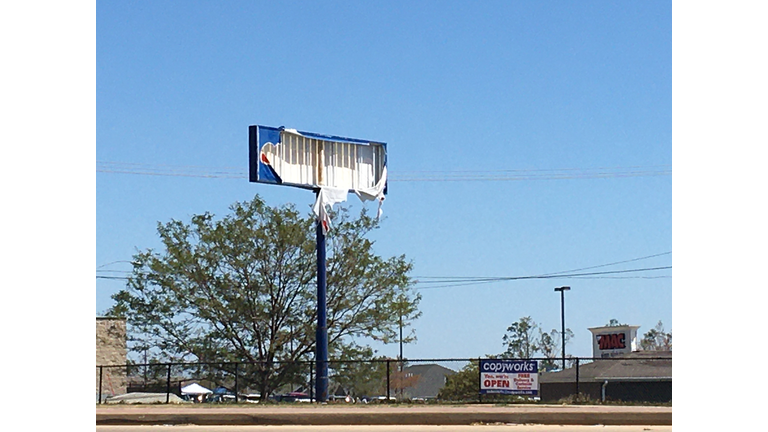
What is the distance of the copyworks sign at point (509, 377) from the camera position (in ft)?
77.9

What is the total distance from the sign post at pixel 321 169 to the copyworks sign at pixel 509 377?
452cm

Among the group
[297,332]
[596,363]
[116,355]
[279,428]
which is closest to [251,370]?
[297,332]

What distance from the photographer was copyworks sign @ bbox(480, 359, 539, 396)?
2375 centimetres

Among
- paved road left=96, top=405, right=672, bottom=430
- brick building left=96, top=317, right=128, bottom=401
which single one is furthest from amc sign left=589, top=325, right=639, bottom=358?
paved road left=96, top=405, right=672, bottom=430

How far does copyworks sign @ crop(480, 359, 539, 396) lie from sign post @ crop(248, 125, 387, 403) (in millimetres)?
4518

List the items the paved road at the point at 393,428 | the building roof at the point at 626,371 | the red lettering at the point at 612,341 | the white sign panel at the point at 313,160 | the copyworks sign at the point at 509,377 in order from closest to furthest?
the paved road at the point at 393,428, the copyworks sign at the point at 509,377, the white sign panel at the point at 313,160, the building roof at the point at 626,371, the red lettering at the point at 612,341

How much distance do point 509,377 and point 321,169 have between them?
8.13 metres

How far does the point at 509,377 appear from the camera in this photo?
79.0ft

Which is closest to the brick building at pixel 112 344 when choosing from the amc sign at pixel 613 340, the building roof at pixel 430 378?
the amc sign at pixel 613 340

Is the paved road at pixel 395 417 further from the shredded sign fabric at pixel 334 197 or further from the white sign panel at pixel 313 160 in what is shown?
the shredded sign fabric at pixel 334 197

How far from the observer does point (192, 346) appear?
4219cm

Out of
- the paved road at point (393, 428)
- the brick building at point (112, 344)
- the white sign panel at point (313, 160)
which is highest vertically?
the white sign panel at point (313, 160)
